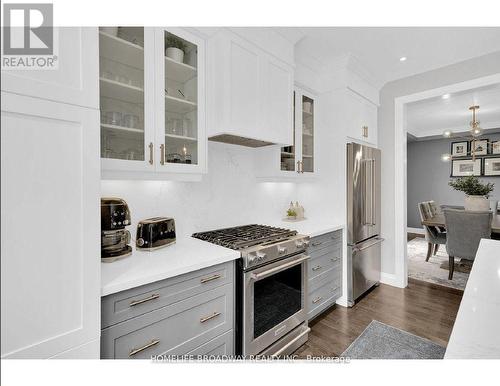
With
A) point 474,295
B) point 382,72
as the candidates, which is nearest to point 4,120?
point 474,295

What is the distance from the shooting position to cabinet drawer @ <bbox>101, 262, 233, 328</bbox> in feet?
3.59

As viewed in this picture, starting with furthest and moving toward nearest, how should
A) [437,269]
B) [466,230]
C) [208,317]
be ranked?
[437,269] → [466,230] → [208,317]

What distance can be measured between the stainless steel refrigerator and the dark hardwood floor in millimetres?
164

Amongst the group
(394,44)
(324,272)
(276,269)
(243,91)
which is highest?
(394,44)

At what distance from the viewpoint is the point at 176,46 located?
1693 mm

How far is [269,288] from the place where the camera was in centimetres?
177

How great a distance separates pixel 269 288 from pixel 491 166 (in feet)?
23.2

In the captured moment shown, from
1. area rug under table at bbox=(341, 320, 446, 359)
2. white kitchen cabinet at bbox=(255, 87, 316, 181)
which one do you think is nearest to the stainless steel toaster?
white kitchen cabinet at bbox=(255, 87, 316, 181)

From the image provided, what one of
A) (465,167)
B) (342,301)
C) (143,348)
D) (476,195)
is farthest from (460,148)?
(143,348)

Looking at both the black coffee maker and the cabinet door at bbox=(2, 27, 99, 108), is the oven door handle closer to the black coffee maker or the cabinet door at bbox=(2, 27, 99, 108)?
the black coffee maker

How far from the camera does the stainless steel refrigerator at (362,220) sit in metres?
2.71

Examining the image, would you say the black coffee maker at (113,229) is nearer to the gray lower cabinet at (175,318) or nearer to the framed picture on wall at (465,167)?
the gray lower cabinet at (175,318)

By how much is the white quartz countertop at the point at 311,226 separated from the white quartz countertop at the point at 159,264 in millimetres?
964

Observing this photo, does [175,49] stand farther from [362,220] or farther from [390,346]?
[390,346]
